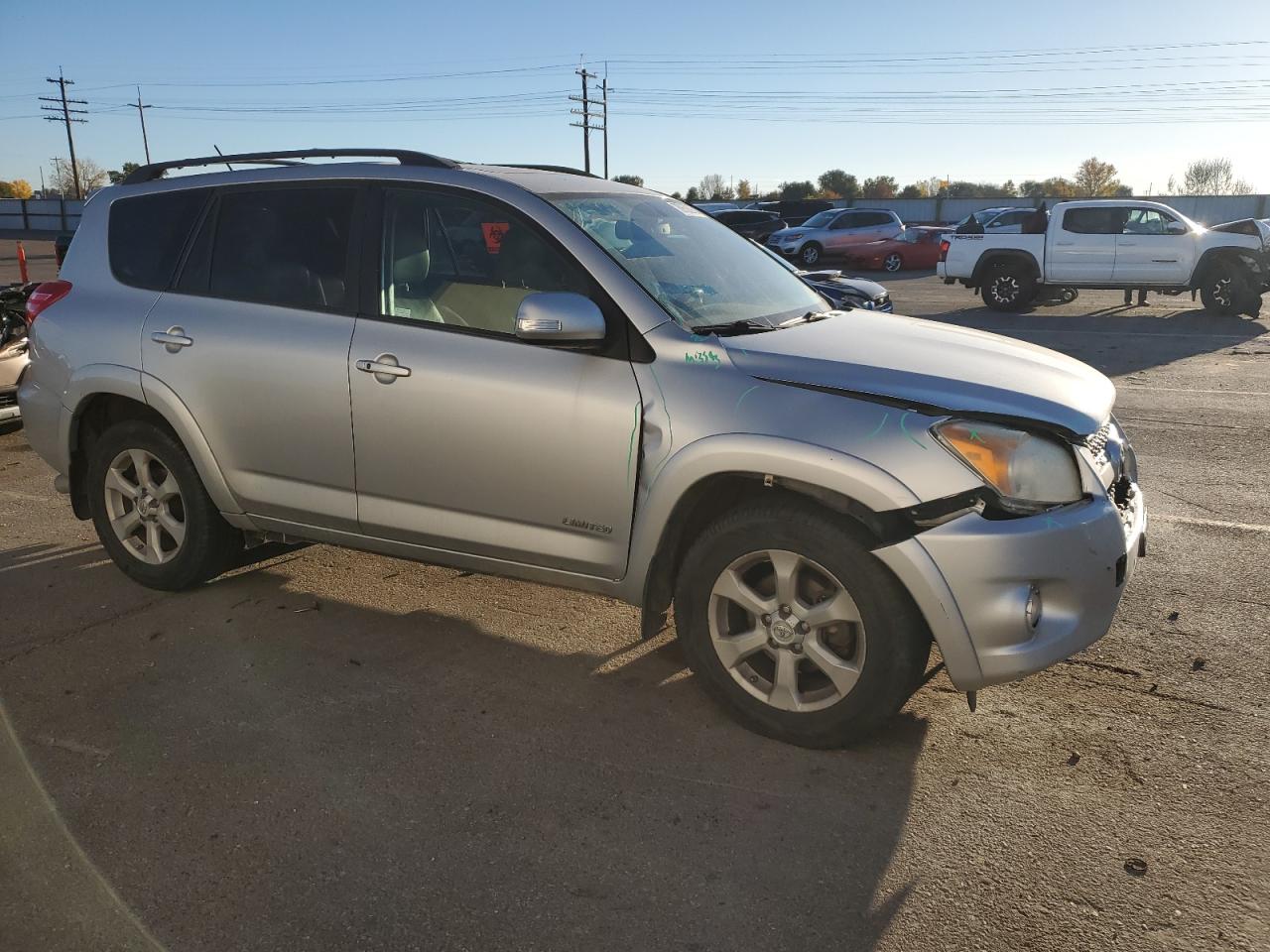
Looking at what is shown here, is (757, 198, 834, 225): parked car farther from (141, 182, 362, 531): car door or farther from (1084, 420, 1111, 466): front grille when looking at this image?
(1084, 420, 1111, 466): front grille

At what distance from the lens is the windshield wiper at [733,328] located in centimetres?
354

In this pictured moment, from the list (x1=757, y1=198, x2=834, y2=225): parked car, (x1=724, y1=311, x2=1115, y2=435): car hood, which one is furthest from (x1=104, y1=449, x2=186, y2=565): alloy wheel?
(x1=757, y1=198, x2=834, y2=225): parked car

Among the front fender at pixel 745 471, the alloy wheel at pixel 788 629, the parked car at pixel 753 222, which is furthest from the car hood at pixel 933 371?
the parked car at pixel 753 222

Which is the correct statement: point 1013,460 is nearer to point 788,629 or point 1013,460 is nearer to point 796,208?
point 788,629

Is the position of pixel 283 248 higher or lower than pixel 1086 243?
higher

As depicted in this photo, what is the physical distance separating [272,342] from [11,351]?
15.7 feet

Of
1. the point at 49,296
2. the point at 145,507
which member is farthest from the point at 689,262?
the point at 49,296

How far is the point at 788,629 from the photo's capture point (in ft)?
10.8

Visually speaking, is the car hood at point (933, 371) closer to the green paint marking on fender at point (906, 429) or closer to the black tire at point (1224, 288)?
the green paint marking on fender at point (906, 429)

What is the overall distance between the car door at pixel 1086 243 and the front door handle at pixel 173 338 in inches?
622

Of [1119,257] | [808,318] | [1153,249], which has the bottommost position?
[1119,257]

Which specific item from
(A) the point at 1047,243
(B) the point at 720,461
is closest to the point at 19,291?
(B) the point at 720,461

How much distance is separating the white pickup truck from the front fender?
1563cm

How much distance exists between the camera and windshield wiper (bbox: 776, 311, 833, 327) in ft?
12.7
